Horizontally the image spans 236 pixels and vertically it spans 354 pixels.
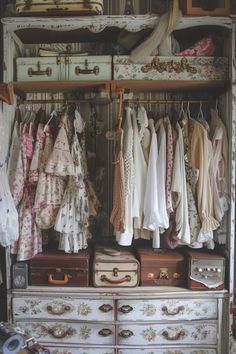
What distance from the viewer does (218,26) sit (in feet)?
7.36

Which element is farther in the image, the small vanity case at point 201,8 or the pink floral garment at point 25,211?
the pink floral garment at point 25,211

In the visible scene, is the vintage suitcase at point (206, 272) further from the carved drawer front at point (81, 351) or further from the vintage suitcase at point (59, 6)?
the vintage suitcase at point (59, 6)

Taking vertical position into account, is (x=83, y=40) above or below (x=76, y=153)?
above

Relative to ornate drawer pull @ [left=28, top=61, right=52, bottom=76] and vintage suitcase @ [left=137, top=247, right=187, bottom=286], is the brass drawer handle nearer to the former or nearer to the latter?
vintage suitcase @ [left=137, top=247, right=187, bottom=286]

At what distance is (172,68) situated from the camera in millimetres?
2211

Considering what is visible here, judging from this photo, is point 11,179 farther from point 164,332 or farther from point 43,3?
point 164,332

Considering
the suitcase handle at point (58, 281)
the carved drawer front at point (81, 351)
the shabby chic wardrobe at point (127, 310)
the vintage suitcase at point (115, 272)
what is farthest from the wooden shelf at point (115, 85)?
the carved drawer front at point (81, 351)

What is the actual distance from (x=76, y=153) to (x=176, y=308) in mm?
1087

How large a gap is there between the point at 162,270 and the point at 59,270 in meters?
0.62

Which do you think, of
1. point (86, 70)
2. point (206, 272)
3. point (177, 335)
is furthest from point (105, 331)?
point (86, 70)

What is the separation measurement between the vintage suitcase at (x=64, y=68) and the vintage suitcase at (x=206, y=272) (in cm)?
122

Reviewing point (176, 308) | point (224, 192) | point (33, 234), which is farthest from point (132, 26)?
point (176, 308)

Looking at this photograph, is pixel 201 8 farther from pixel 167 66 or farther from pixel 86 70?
pixel 86 70

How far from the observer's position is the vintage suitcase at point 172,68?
7.23 ft
